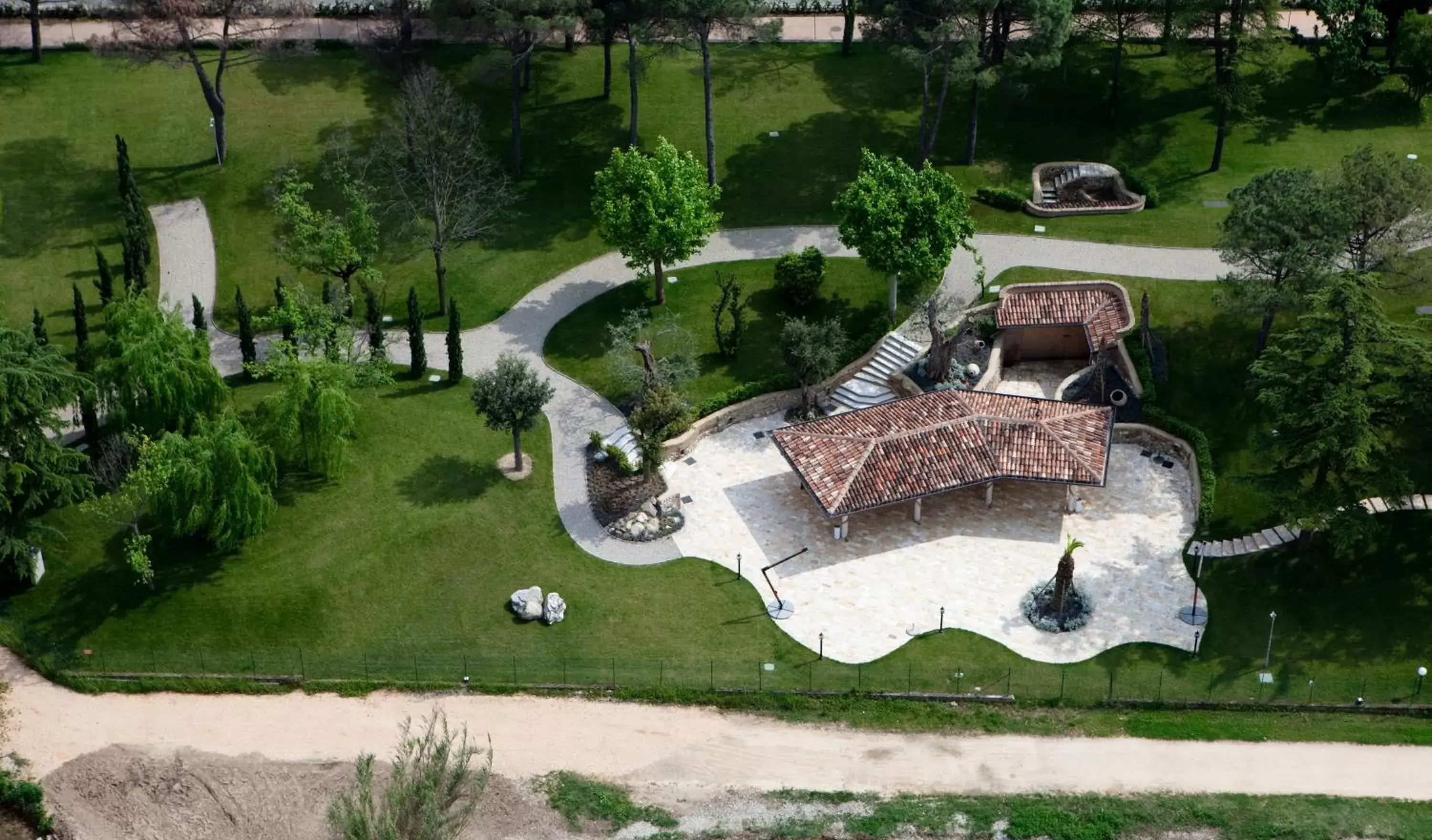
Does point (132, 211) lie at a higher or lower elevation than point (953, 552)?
higher

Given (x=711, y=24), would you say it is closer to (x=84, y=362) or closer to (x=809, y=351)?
(x=809, y=351)

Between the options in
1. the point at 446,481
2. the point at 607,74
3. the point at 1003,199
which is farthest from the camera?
the point at 607,74

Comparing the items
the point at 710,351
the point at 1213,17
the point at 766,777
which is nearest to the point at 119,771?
the point at 766,777

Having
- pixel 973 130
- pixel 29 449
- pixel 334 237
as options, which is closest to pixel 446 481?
pixel 334 237

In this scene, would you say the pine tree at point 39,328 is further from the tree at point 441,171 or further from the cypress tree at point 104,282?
the tree at point 441,171

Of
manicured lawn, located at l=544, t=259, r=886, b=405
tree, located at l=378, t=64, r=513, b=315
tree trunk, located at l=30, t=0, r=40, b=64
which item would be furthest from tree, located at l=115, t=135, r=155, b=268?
manicured lawn, located at l=544, t=259, r=886, b=405

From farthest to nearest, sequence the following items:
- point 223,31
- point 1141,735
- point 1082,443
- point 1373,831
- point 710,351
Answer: point 223,31
point 710,351
point 1082,443
point 1141,735
point 1373,831

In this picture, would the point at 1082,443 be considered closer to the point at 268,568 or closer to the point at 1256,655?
the point at 1256,655
